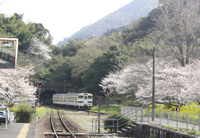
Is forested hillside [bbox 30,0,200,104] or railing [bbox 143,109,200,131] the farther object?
forested hillside [bbox 30,0,200,104]

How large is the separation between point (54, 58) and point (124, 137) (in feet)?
218

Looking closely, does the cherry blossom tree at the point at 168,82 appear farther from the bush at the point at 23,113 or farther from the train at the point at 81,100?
the bush at the point at 23,113

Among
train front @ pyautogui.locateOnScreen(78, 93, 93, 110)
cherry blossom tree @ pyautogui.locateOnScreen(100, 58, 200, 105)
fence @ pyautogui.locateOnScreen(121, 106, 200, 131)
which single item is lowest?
train front @ pyautogui.locateOnScreen(78, 93, 93, 110)

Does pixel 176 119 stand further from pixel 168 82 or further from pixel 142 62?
pixel 142 62

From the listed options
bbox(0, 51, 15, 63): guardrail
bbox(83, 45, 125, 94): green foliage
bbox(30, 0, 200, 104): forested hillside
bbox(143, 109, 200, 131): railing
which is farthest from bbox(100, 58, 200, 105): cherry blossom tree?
bbox(0, 51, 15, 63): guardrail

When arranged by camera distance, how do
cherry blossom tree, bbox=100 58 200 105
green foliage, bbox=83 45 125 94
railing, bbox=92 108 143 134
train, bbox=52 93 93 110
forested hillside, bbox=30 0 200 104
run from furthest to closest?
green foliage, bbox=83 45 125 94
train, bbox=52 93 93 110
forested hillside, bbox=30 0 200 104
cherry blossom tree, bbox=100 58 200 105
railing, bbox=92 108 143 134

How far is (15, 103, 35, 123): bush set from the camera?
73.5 ft

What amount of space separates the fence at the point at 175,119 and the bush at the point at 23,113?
10.2 metres

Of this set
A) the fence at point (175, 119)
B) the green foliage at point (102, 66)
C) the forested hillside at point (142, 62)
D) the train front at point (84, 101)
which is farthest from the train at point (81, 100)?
the fence at point (175, 119)

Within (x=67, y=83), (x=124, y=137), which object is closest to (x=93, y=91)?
(x=67, y=83)

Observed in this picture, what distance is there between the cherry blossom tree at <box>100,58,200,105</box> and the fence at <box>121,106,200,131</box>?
4.14m

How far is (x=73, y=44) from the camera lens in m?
94.3

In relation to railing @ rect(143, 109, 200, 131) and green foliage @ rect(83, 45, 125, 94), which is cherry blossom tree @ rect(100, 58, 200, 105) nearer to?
railing @ rect(143, 109, 200, 131)

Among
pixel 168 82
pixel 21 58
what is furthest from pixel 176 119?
pixel 21 58
